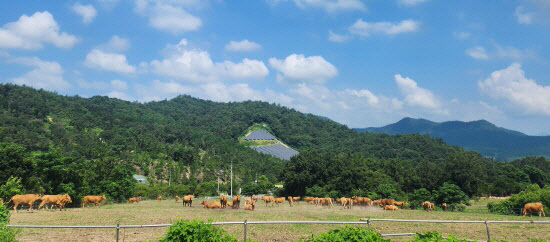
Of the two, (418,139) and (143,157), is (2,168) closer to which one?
(143,157)

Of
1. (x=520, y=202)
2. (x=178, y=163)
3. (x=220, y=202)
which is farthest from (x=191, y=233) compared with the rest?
(x=178, y=163)

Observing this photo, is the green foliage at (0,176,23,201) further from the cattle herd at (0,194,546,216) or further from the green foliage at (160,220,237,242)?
the green foliage at (160,220,237,242)

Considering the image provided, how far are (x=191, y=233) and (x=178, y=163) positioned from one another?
105980 millimetres

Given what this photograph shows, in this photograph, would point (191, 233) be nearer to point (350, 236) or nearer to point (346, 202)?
point (350, 236)

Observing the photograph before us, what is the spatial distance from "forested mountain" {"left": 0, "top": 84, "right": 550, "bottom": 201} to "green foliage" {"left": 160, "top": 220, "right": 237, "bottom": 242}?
29.1m

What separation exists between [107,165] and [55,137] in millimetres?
83006

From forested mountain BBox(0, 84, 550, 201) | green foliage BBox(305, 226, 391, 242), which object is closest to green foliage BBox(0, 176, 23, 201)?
forested mountain BBox(0, 84, 550, 201)

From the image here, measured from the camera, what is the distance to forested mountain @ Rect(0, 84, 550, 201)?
37.6 metres

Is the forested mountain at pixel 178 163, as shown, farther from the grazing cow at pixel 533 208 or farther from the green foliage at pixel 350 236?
the green foliage at pixel 350 236

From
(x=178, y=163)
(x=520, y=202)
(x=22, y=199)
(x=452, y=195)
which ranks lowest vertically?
(x=520, y=202)

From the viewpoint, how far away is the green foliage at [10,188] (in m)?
29.1

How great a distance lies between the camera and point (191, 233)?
8781 millimetres

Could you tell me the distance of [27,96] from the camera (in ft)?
488

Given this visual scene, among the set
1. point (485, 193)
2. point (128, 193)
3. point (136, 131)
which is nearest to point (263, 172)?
point (136, 131)
